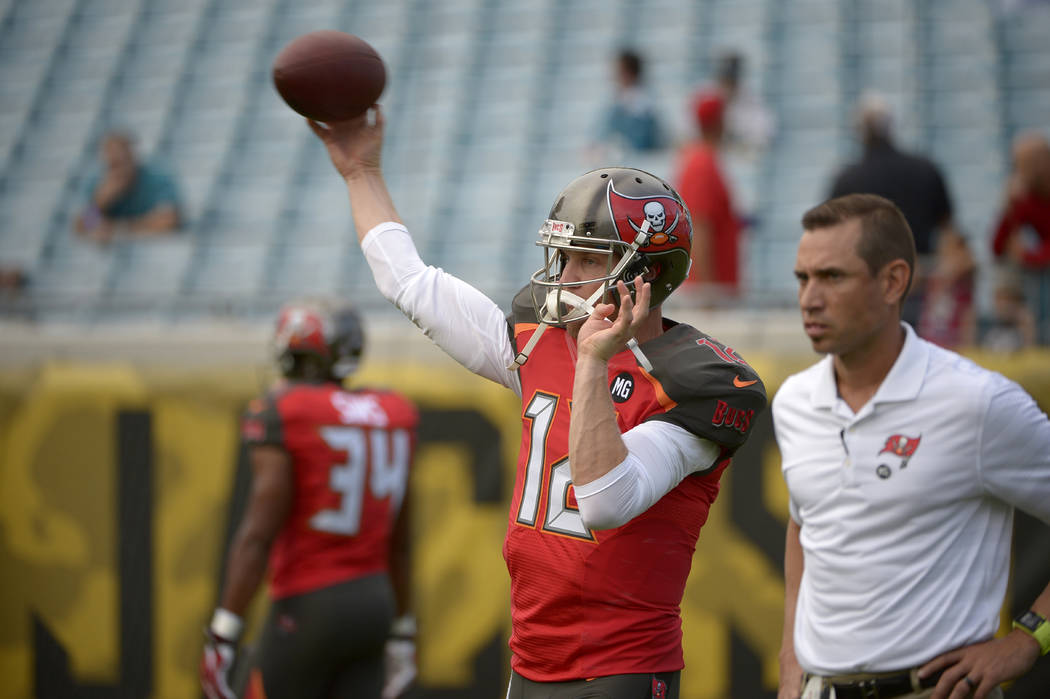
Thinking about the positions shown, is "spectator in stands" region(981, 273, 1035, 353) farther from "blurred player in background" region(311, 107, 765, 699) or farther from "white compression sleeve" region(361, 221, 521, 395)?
"white compression sleeve" region(361, 221, 521, 395)

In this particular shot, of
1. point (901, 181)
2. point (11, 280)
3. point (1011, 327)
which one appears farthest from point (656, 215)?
point (11, 280)

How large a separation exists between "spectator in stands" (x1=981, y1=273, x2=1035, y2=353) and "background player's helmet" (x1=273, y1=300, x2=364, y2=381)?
3040 millimetres

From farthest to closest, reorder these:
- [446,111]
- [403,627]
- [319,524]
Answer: [446,111]
[403,627]
[319,524]

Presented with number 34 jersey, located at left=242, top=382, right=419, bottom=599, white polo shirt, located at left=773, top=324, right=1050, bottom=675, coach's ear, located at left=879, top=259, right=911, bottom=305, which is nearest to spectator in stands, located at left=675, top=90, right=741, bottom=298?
number 34 jersey, located at left=242, top=382, right=419, bottom=599

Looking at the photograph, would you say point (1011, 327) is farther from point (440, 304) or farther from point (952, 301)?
point (440, 304)

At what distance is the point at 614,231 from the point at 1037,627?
1.46m

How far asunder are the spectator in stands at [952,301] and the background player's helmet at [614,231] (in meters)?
3.32

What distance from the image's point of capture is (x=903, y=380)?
3.12 m

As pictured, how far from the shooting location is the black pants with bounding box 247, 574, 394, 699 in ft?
14.8

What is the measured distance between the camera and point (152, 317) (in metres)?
8.20

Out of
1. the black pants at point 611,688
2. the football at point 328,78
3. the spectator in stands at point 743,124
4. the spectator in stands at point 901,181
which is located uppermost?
the spectator in stands at point 743,124

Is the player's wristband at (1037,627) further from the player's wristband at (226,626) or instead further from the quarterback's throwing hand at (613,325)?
the player's wristband at (226,626)

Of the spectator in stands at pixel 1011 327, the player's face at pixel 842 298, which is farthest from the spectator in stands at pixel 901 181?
the player's face at pixel 842 298

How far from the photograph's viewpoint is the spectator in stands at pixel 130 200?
8.23 meters
